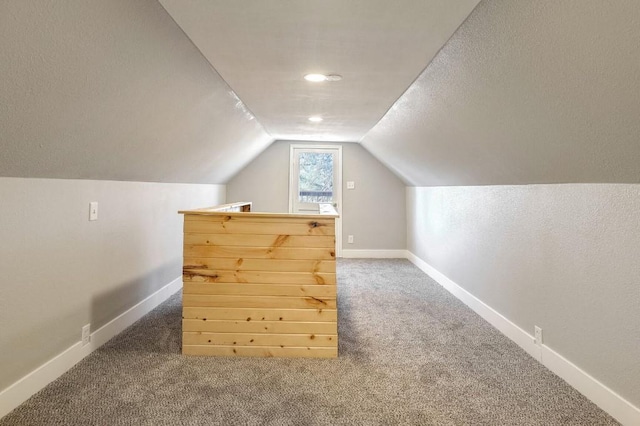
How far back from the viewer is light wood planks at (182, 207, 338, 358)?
2.23 m

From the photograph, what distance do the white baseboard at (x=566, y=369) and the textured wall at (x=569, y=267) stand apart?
4cm

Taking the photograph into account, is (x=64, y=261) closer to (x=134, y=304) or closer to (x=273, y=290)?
(x=134, y=304)

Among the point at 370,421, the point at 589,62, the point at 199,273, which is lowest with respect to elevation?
the point at 370,421

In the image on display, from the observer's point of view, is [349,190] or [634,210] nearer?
[634,210]

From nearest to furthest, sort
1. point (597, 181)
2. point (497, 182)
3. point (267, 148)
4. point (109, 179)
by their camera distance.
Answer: point (597, 181)
point (109, 179)
point (497, 182)
point (267, 148)

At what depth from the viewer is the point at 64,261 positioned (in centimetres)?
201

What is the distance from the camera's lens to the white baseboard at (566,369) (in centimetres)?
160

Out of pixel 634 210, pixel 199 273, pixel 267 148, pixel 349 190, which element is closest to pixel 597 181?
pixel 634 210

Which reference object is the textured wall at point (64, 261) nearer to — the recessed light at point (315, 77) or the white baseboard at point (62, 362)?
the white baseboard at point (62, 362)

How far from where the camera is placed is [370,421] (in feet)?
5.26

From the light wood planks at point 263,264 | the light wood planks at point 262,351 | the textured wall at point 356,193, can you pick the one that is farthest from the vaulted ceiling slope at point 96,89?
the textured wall at point 356,193

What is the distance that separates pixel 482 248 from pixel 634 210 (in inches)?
57.2

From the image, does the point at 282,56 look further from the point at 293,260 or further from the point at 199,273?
the point at 199,273

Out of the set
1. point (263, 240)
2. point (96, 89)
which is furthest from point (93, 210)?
point (263, 240)
